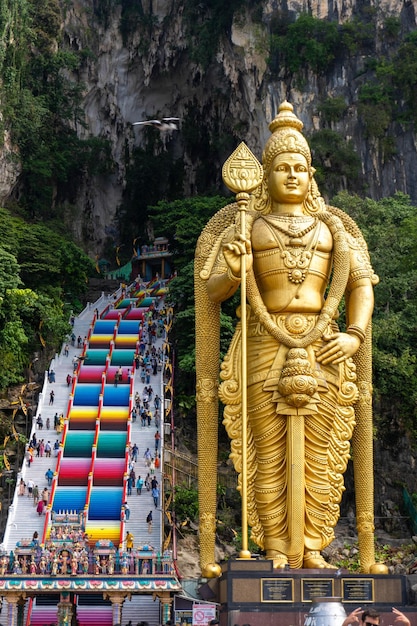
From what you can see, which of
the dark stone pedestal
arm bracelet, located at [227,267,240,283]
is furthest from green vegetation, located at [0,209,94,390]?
the dark stone pedestal

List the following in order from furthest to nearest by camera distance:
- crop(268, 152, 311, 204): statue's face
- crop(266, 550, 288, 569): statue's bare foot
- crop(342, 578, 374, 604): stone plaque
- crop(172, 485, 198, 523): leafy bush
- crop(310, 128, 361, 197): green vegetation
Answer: crop(310, 128, 361, 197): green vegetation
crop(172, 485, 198, 523): leafy bush
crop(268, 152, 311, 204): statue's face
crop(266, 550, 288, 569): statue's bare foot
crop(342, 578, 374, 604): stone plaque

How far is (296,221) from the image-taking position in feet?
40.0

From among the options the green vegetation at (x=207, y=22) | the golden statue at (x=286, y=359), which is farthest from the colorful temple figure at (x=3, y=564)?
the green vegetation at (x=207, y=22)

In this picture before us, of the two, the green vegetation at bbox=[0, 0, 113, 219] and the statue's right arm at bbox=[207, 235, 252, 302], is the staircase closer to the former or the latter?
the statue's right arm at bbox=[207, 235, 252, 302]

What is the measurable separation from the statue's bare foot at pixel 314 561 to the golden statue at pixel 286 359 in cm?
1

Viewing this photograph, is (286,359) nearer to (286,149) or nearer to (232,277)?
(232,277)

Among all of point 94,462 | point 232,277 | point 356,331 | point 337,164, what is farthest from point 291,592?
point 337,164

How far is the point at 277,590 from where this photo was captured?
10.7 m

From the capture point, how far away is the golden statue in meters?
11.5

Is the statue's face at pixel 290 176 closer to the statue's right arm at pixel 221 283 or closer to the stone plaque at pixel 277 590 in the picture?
the statue's right arm at pixel 221 283

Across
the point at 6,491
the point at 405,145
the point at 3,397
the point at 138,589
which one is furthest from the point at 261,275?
the point at 405,145

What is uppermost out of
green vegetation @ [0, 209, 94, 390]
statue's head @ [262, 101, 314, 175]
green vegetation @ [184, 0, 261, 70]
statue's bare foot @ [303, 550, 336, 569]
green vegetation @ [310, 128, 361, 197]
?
green vegetation @ [184, 0, 261, 70]

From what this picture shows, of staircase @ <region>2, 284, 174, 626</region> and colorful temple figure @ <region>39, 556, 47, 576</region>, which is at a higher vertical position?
staircase @ <region>2, 284, 174, 626</region>

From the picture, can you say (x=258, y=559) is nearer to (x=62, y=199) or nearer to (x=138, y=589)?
(x=138, y=589)
